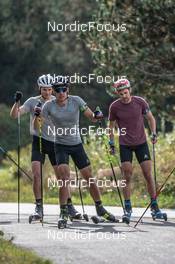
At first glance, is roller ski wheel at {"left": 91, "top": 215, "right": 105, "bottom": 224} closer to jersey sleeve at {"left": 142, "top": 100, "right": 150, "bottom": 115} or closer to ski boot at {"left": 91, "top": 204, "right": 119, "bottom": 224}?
ski boot at {"left": 91, "top": 204, "right": 119, "bottom": 224}

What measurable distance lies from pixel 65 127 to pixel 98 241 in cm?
A: 223

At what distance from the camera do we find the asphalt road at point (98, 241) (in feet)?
37.5

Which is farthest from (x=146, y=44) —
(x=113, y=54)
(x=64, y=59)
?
(x=64, y=59)

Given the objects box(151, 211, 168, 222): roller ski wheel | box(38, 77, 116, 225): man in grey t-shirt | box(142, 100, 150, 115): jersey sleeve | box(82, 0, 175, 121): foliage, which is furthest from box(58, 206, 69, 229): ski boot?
box(82, 0, 175, 121): foliage

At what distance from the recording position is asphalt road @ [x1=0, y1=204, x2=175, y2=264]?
1143cm

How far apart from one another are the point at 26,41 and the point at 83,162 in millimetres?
39295

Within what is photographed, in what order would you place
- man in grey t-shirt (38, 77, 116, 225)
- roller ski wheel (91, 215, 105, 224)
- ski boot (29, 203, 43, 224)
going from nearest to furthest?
man in grey t-shirt (38, 77, 116, 225)
roller ski wheel (91, 215, 105, 224)
ski boot (29, 203, 43, 224)

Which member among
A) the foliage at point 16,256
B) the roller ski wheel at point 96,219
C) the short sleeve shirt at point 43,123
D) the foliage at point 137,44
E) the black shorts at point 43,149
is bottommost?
the foliage at point 16,256

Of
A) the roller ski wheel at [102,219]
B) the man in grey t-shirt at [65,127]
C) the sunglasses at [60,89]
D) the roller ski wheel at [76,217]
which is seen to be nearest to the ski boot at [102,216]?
the roller ski wheel at [102,219]

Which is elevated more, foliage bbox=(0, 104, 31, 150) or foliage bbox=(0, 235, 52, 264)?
foliage bbox=(0, 104, 31, 150)

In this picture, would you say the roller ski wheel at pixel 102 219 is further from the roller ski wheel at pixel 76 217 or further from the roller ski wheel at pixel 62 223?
the roller ski wheel at pixel 62 223

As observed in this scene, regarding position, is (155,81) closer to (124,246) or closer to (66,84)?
(66,84)

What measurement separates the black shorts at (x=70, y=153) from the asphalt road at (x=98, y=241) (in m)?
0.90

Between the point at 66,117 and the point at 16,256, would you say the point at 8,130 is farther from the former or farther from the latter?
the point at 16,256
